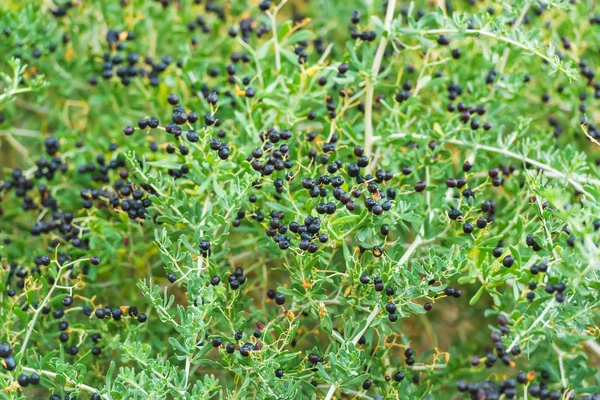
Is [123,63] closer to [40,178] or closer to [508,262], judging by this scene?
[40,178]

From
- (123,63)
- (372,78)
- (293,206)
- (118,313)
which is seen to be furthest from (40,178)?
(372,78)

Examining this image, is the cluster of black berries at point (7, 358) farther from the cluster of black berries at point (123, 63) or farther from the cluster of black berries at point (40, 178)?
the cluster of black berries at point (123, 63)

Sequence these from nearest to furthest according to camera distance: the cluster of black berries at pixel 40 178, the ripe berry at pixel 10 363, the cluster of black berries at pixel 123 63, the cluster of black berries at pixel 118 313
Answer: the ripe berry at pixel 10 363 → the cluster of black berries at pixel 118 313 → the cluster of black berries at pixel 40 178 → the cluster of black berries at pixel 123 63

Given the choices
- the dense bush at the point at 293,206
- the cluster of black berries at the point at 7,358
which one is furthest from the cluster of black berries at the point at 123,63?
the cluster of black berries at the point at 7,358

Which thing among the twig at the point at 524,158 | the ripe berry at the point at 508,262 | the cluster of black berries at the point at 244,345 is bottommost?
the cluster of black berries at the point at 244,345

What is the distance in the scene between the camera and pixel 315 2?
248 cm

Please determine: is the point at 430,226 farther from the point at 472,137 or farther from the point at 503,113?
the point at 503,113

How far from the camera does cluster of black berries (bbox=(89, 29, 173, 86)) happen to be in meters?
2.03

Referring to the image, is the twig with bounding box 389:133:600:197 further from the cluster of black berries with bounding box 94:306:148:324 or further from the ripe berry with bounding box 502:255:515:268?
the cluster of black berries with bounding box 94:306:148:324

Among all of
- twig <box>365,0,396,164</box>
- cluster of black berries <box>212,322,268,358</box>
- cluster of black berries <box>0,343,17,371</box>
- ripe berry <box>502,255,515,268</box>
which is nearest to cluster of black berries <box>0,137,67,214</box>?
cluster of black berries <box>0,343,17,371</box>

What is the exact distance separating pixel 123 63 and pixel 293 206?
2.76 ft

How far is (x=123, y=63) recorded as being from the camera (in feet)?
6.89

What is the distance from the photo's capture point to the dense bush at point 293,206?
1477 mm

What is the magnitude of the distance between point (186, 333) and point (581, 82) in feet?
4.41
